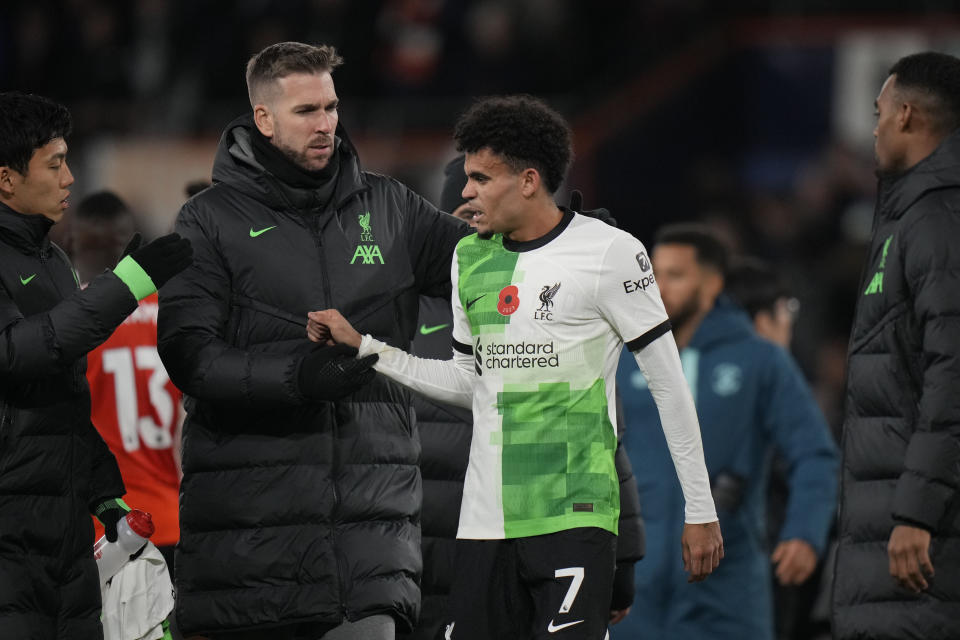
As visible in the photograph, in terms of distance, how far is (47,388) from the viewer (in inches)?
201

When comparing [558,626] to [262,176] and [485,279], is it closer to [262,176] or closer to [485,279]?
[485,279]

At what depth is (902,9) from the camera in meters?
15.5

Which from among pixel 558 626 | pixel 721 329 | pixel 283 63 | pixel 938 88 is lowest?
pixel 558 626

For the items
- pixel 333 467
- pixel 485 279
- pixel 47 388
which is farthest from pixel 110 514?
pixel 485 279

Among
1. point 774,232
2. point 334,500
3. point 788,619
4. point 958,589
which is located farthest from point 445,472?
point 774,232

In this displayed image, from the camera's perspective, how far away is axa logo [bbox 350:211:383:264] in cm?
539

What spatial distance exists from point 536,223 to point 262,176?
92cm

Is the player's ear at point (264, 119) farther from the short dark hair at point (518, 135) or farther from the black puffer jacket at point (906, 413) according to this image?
the black puffer jacket at point (906, 413)

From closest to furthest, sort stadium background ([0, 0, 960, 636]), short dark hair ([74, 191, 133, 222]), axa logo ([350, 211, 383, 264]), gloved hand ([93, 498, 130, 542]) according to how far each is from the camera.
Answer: gloved hand ([93, 498, 130, 542])
axa logo ([350, 211, 383, 264])
short dark hair ([74, 191, 133, 222])
stadium background ([0, 0, 960, 636])

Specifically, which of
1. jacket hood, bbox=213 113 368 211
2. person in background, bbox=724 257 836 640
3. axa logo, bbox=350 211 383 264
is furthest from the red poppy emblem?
person in background, bbox=724 257 836 640

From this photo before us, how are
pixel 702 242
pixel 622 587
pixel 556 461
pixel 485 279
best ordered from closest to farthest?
pixel 556 461
pixel 485 279
pixel 622 587
pixel 702 242

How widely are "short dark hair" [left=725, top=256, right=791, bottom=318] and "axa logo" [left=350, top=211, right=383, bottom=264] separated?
3.79 metres

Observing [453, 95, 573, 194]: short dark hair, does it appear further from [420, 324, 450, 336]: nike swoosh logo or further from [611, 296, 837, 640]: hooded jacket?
[611, 296, 837, 640]: hooded jacket

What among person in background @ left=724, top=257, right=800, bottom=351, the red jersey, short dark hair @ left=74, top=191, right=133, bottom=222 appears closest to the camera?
the red jersey
